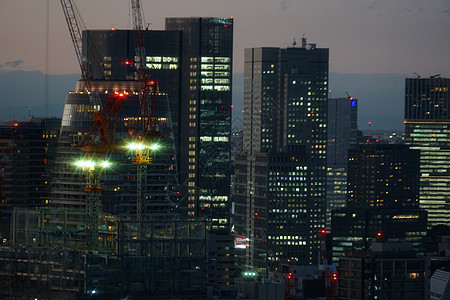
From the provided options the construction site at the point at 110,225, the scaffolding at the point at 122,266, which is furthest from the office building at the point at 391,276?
the scaffolding at the point at 122,266

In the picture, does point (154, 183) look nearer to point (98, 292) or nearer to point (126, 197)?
point (126, 197)

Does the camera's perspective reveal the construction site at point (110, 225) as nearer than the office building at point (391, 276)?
Yes

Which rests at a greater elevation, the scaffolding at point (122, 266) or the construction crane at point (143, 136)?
the construction crane at point (143, 136)

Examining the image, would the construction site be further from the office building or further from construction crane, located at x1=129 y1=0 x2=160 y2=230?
the office building

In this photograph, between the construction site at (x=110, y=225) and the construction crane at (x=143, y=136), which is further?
the construction crane at (x=143, y=136)

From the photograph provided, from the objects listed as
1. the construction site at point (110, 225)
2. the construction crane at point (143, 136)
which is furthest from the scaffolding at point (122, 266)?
the construction crane at point (143, 136)

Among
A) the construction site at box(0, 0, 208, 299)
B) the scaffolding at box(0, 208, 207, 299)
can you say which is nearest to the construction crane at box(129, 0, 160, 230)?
the construction site at box(0, 0, 208, 299)

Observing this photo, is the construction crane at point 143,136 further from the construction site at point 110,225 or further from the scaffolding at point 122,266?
the scaffolding at point 122,266

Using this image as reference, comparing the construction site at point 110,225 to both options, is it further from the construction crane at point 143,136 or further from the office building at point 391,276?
the office building at point 391,276

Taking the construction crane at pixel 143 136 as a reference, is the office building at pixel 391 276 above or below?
below

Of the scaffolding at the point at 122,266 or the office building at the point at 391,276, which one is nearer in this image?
the scaffolding at the point at 122,266

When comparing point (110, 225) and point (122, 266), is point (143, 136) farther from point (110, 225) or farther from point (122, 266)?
point (122, 266)

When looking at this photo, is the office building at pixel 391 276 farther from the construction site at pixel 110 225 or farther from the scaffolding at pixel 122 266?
the scaffolding at pixel 122 266

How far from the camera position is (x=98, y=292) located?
11125 cm
